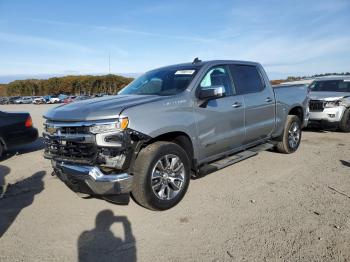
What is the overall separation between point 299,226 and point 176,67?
10.3ft

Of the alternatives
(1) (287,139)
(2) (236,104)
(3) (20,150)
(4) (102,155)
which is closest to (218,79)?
(2) (236,104)

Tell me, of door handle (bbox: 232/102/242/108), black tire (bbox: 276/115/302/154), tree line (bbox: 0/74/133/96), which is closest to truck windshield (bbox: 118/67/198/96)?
door handle (bbox: 232/102/242/108)

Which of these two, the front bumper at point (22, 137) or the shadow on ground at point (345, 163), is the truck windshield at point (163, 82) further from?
the front bumper at point (22, 137)

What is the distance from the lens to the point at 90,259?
3207mm

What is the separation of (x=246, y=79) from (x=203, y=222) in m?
2.96

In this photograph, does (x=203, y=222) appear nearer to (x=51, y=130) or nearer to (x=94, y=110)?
(x=94, y=110)

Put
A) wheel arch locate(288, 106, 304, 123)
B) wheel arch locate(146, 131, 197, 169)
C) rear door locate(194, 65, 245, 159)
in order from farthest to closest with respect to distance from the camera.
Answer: wheel arch locate(288, 106, 304, 123) < rear door locate(194, 65, 245, 159) < wheel arch locate(146, 131, 197, 169)

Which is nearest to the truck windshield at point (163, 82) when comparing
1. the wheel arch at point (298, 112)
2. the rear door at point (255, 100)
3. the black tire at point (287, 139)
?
the rear door at point (255, 100)

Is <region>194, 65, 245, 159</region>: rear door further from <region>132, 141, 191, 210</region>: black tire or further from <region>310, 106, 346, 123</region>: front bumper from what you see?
<region>310, 106, 346, 123</region>: front bumper

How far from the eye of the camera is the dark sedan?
25.3ft

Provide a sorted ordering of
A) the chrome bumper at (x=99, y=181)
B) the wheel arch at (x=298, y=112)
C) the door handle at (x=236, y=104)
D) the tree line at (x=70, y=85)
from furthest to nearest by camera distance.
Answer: the tree line at (x=70, y=85) < the wheel arch at (x=298, y=112) < the door handle at (x=236, y=104) < the chrome bumper at (x=99, y=181)

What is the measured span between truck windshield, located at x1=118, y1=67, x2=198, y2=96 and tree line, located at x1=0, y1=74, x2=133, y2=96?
78.2m

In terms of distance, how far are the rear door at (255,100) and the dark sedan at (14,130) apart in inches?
210

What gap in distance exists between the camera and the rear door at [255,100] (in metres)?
5.64
